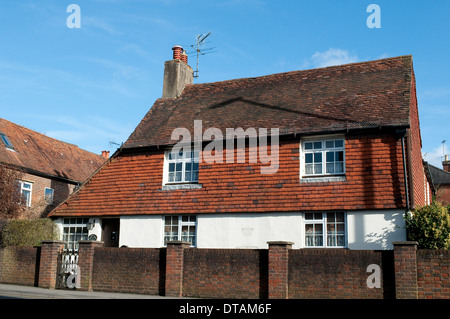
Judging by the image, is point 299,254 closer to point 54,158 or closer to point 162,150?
point 162,150

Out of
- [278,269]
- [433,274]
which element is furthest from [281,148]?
[433,274]

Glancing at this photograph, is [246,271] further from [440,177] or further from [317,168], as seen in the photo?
[440,177]

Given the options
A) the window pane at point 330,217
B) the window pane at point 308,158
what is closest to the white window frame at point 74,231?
the window pane at point 308,158

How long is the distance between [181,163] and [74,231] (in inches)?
216

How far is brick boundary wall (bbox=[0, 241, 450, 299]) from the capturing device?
1273 cm

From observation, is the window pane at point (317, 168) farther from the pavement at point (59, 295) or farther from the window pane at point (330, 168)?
the pavement at point (59, 295)

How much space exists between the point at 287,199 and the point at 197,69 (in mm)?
14213

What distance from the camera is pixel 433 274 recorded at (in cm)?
1252

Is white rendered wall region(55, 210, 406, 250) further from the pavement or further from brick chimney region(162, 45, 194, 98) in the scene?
brick chimney region(162, 45, 194, 98)

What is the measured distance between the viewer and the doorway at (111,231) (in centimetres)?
2039

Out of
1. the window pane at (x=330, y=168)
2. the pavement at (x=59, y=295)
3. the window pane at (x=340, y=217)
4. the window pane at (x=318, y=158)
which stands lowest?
the pavement at (x=59, y=295)

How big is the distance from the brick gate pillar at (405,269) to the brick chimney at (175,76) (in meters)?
14.4
